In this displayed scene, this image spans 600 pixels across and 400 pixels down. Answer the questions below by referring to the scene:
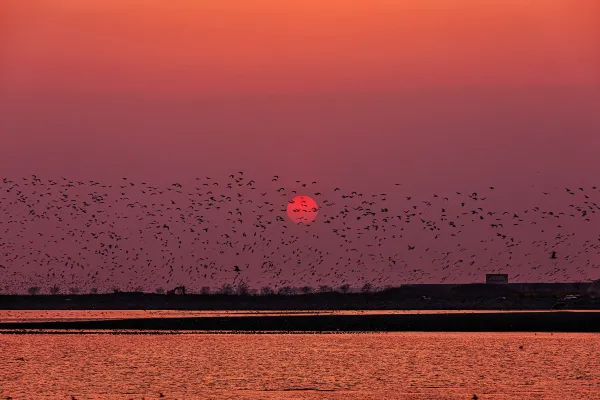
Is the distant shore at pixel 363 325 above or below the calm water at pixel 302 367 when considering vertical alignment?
above

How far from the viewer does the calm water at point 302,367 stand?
59.0m

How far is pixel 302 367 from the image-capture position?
240 ft

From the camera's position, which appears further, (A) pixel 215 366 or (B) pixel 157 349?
(B) pixel 157 349

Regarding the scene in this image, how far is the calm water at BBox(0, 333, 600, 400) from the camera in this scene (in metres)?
59.0

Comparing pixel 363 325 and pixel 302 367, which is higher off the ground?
pixel 363 325

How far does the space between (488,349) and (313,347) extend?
45.7 feet

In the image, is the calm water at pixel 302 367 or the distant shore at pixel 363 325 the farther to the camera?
the distant shore at pixel 363 325

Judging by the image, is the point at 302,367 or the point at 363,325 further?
the point at 363,325

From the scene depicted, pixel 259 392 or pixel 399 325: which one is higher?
pixel 399 325

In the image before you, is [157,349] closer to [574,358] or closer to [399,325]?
[574,358]

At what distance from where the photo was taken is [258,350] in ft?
295

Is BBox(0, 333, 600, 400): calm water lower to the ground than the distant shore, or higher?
lower

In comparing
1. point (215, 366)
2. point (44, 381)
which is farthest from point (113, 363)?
point (44, 381)

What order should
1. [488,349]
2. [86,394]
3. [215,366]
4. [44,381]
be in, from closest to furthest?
[86,394] < [44,381] < [215,366] < [488,349]
